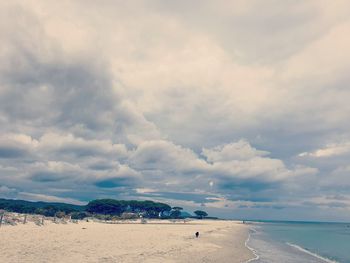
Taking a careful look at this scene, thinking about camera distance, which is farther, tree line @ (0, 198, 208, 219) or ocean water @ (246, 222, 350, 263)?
tree line @ (0, 198, 208, 219)

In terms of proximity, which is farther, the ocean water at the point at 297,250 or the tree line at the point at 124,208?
the tree line at the point at 124,208

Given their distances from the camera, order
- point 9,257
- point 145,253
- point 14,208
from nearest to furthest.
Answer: point 9,257, point 145,253, point 14,208

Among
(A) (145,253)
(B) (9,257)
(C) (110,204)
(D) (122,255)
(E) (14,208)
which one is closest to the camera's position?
(B) (9,257)

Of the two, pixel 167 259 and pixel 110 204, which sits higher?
pixel 110 204

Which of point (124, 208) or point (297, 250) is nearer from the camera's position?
point (297, 250)

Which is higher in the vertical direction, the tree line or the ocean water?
the tree line

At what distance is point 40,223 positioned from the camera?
60.2m

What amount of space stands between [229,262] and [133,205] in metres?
136

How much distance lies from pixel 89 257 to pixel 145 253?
6.78 m

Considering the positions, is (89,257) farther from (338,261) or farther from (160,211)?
(160,211)

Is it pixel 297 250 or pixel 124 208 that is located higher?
pixel 124 208

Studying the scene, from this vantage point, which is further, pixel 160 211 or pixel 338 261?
pixel 160 211

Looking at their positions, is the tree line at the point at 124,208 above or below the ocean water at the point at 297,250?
above

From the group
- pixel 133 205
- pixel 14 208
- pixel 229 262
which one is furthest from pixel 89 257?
pixel 133 205
